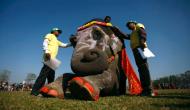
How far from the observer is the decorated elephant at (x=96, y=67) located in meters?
6.15

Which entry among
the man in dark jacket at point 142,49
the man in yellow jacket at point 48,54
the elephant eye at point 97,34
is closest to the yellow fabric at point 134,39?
the man in dark jacket at point 142,49

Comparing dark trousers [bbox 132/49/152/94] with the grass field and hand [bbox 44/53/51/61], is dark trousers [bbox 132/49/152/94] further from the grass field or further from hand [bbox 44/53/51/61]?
hand [bbox 44/53/51/61]

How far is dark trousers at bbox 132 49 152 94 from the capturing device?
26.0 ft

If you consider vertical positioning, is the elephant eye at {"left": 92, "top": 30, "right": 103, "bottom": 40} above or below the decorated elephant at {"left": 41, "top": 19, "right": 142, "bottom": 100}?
above

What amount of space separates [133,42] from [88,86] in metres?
3.15

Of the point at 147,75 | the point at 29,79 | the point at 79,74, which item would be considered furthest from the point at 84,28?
the point at 29,79

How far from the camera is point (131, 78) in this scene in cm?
834

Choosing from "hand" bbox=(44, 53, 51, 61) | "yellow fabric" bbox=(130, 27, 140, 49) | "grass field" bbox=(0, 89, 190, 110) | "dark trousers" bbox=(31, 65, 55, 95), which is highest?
"yellow fabric" bbox=(130, 27, 140, 49)

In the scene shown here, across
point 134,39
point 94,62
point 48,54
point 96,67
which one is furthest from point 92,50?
point 48,54

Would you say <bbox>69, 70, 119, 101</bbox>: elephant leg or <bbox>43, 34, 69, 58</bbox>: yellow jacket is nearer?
<bbox>69, 70, 119, 101</bbox>: elephant leg

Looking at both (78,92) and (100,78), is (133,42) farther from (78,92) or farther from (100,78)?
(78,92)

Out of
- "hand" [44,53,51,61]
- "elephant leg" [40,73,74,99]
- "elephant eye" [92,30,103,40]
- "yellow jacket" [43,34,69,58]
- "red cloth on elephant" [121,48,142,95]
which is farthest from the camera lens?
"yellow jacket" [43,34,69,58]

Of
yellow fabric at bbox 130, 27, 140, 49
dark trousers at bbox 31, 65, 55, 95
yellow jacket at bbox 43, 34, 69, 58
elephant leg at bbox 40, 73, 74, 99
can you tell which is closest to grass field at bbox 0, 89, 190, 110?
elephant leg at bbox 40, 73, 74, 99

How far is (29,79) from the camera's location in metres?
54.5
